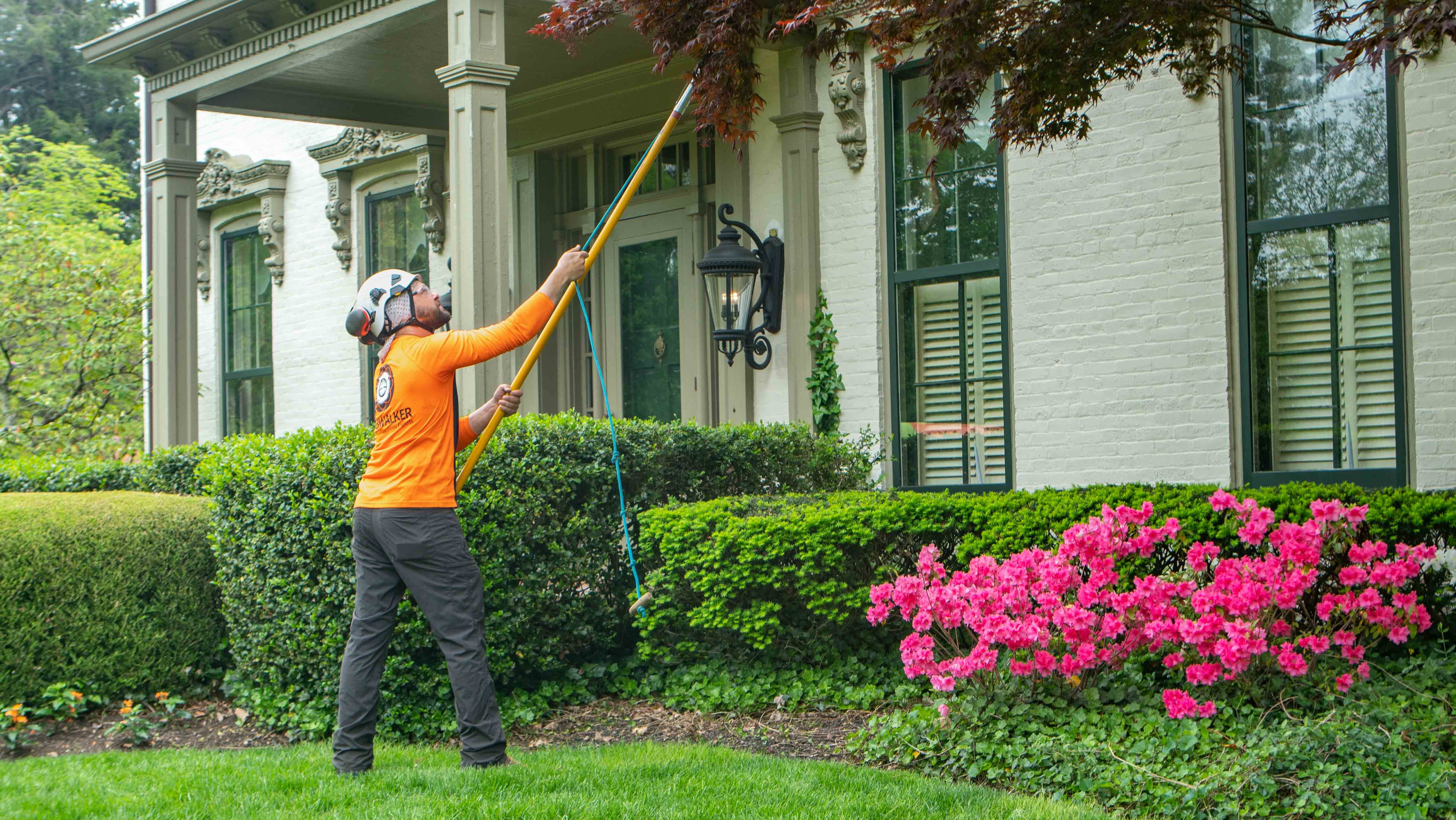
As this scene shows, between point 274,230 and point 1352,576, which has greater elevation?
point 274,230

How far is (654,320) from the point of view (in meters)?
11.8

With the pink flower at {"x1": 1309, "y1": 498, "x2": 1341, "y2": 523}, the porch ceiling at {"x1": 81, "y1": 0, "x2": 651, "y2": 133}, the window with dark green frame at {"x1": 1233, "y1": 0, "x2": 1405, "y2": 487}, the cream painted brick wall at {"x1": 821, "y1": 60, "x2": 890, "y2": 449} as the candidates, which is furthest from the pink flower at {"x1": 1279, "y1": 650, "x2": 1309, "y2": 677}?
the porch ceiling at {"x1": 81, "y1": 0, "x2": 651, "y2": 133}

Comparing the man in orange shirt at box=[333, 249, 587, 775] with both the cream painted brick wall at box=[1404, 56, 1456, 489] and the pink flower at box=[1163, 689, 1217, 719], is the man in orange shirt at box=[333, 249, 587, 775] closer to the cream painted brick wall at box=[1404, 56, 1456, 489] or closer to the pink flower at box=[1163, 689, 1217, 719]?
the pink flower at box=[1163, 689, 1217, 719]

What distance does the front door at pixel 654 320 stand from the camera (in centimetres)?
1130

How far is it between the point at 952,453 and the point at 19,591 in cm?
598

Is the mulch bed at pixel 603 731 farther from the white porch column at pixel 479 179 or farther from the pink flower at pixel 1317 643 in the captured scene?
the white porch column at pixel 479 179

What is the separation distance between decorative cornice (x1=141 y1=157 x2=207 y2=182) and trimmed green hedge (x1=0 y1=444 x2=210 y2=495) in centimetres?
240

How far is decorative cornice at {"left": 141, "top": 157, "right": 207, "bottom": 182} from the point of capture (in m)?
11.4

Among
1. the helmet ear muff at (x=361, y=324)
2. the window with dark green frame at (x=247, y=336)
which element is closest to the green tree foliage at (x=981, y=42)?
the helmet ear muff at (x=361, y=324)

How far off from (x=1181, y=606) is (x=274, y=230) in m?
11.6

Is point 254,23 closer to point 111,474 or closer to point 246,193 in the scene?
point 111,474

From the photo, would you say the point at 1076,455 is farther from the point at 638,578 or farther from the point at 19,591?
the point at 19,591

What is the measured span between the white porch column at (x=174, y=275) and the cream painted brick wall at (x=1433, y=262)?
30.3ft

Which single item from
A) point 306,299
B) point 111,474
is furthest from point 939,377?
point 306,299
